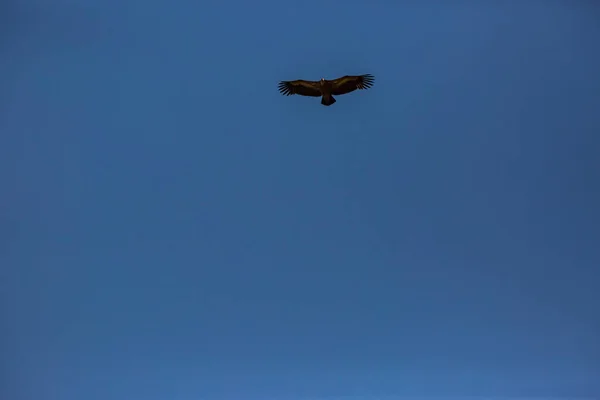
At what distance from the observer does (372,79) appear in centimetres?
1091

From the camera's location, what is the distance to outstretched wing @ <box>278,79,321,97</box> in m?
10.7

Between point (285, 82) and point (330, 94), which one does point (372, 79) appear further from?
point (285, 82)

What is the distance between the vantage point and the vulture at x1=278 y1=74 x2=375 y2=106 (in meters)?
10.6

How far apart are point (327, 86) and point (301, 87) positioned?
1.82ft

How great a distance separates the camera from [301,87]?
10.9 m

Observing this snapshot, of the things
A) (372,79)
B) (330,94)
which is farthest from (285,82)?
(372,79)

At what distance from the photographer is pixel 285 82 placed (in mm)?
10852

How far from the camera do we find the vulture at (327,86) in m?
10.6

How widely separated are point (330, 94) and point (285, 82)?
91cm

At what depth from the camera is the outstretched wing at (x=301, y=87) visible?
35.2 feet

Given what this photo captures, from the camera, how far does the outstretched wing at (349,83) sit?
419 inches

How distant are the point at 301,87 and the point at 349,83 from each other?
0.93m

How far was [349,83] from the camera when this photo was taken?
35.3ft

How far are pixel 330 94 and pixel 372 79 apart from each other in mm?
893
